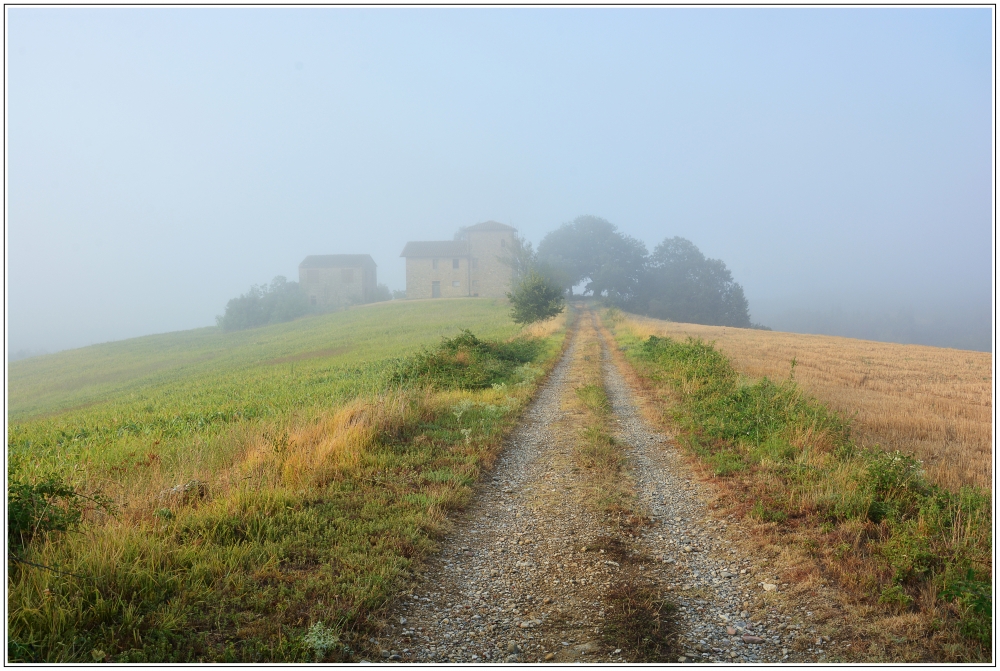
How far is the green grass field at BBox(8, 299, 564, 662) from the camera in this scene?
3670mm

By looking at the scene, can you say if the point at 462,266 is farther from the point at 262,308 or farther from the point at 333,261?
the point at 262,308

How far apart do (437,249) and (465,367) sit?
6825 cm

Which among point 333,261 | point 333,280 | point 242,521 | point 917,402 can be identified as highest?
point 333,261

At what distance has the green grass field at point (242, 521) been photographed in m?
3.67

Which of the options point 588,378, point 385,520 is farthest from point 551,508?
point 588,378

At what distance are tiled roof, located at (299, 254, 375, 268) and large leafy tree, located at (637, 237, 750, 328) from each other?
42820mm

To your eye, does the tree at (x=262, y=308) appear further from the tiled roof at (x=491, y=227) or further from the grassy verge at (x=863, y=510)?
the grassy verge at (x=863, y=510)

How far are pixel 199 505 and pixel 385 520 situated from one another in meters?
1.86

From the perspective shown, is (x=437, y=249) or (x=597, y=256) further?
(x=437, y=249)

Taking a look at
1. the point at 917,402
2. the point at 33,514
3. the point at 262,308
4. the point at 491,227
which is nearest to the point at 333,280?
the point at 262,308

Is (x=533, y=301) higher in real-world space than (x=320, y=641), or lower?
higher

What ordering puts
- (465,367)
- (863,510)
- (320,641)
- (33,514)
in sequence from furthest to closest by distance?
1. (465,367)
2. (863,510)
3. (33,514)
4. (320,641)

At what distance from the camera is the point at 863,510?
5.56 metres

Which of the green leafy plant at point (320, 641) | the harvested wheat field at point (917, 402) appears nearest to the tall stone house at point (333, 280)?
the harvested wheat field at point (917, 402)
